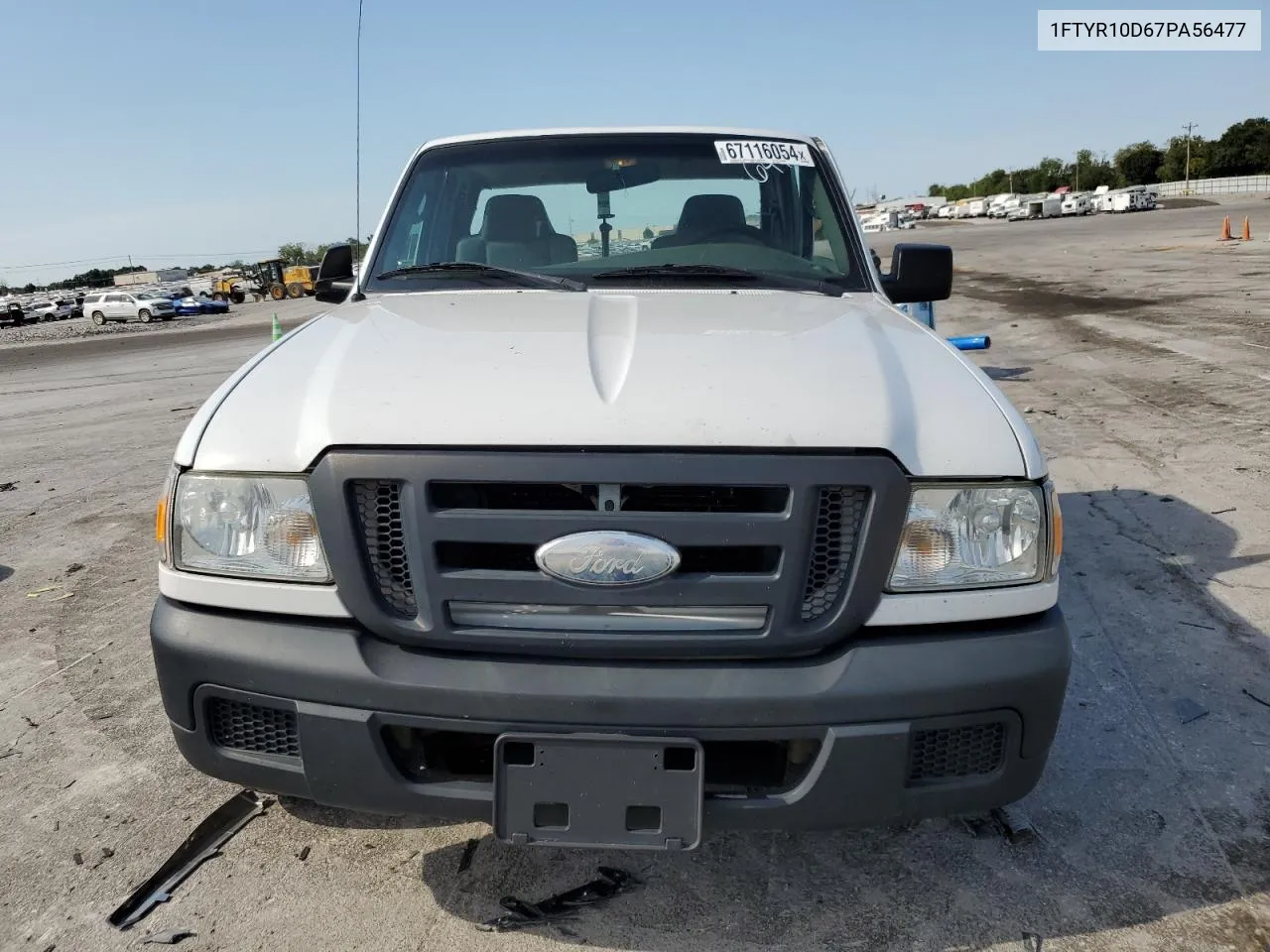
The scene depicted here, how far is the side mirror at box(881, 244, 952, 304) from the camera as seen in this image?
3434 mm

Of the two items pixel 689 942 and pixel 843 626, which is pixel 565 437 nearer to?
pixel 843 626

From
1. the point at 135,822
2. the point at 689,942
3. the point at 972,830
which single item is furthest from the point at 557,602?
the point at 135,822

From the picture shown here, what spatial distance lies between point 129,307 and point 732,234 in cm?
4671

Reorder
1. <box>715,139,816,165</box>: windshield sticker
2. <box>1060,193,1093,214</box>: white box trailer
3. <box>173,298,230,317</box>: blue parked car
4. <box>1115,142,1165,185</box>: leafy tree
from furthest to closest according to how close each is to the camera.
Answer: <box>1115,142,1165,185</box>: leafy tree < <box>1060,193,1093,214</box>: white box trailer < <box>173,298,230,317</box>: blue parked car < <box>715,139,816,165</box>: windshield sticker

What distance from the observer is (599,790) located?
1.96 meters

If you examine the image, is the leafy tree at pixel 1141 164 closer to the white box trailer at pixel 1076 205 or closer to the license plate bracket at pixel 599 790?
the white box trailer at pixel 1076 205

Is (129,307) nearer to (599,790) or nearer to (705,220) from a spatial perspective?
(705,220)

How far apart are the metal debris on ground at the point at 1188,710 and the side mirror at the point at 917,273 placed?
159 cm

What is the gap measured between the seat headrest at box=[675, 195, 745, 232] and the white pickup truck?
135 centimetres

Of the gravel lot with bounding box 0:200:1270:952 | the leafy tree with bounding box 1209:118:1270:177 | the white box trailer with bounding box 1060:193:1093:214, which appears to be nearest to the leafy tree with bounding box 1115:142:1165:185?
the leafy tree with bounding box 1209:118:1270:177

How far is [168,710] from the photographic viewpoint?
7.23 feet

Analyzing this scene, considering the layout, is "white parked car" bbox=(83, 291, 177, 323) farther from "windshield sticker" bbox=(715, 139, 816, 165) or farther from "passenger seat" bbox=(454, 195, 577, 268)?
"windshield sticker" bbox=(715, 139, 816, 165)

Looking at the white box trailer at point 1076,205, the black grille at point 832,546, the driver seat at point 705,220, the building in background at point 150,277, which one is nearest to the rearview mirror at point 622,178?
the driver seat at point 705,220

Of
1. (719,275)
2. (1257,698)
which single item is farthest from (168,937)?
(1257,698)
